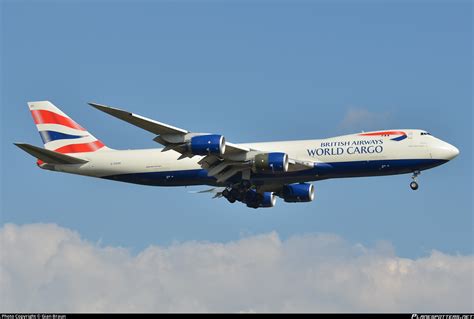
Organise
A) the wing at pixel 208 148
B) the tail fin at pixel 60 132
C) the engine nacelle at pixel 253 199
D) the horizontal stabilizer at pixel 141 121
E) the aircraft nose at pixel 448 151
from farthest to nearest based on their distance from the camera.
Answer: the tail fin at pixel 60 132
the engine nacelle at pixel 253 199
the aircraft nose at pixel 448 151
the wing at pixel 208 148
the horizontal stabilizer at pixel 141 121

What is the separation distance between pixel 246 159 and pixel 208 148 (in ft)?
11.1

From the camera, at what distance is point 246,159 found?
200 ft

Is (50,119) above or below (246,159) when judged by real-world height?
above

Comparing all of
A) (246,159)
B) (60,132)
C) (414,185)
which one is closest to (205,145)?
(246,159)

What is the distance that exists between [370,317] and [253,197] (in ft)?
85.4

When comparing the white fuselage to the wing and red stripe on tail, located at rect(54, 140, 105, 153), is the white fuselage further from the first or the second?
red stripe on tail, located at rect(54, 140, 105, 153)

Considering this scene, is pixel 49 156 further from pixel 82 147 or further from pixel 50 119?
pixel 50 119

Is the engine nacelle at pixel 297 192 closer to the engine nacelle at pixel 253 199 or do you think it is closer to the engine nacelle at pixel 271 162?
the engine nacelle at pixel 253 199

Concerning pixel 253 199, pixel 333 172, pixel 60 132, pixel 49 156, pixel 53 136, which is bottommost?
pixel 253 199

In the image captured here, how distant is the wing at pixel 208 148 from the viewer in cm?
5772

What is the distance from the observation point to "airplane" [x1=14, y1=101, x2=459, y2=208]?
195 feet

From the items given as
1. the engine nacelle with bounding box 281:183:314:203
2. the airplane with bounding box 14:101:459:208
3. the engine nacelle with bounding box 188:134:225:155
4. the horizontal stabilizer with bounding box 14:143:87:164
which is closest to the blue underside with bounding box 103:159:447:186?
the airplane with bounding box 14:101:459:208

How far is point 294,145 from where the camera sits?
2466 inches

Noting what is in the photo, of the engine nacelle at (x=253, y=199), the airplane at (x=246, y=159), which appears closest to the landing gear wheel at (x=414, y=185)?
the airplane at (x=246, y=159)
